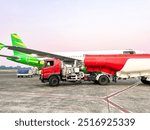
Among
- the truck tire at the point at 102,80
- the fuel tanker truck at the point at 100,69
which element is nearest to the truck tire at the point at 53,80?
the fuel tanker truck at the point at 100,69

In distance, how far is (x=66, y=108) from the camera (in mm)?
7934

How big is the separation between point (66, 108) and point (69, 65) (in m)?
10.3

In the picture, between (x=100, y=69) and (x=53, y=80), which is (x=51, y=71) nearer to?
(x=53, y=80)

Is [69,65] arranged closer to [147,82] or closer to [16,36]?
[147,82]

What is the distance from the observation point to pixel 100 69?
57.9 feet

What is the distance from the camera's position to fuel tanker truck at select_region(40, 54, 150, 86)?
16641mm

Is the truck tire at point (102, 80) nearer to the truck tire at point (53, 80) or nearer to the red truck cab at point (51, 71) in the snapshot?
the red truck cab at point (51, 71)

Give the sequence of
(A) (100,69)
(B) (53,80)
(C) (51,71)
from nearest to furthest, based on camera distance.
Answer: (C) (51,71), (B) (53,80), (A) (100,69)

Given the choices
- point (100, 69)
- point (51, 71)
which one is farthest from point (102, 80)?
point (51, 71)

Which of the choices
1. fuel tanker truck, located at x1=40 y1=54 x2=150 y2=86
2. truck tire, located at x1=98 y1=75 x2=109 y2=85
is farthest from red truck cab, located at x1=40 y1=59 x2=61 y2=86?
truck tire, located at x1=98 y1=75 x2=109 y2=85

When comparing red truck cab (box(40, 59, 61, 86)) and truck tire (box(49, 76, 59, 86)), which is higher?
red truck cab (box(40, 59, 61, 86))

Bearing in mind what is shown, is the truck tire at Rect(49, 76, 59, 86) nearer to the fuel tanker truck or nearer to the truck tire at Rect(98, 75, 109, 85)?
the fuel tanker truck

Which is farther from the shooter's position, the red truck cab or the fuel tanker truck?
the red truck cab

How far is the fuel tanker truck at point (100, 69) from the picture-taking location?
1664 centimetres
